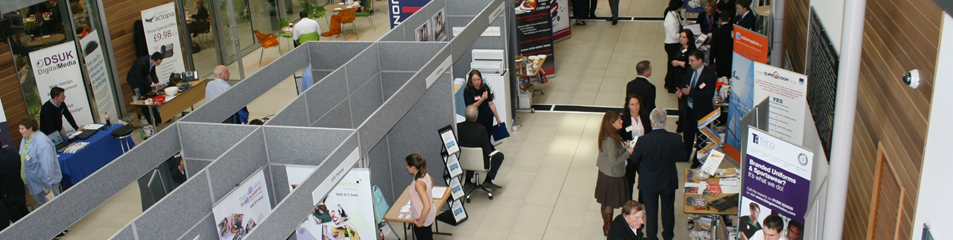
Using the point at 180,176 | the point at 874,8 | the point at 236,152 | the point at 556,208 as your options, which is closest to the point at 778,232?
the point at 874,8

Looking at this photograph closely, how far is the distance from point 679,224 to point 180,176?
4315 millimetres

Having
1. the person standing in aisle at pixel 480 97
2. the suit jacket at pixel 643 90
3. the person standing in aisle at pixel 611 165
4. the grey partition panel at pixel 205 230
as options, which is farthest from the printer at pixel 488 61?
the grey partition panel at pixel 205 230

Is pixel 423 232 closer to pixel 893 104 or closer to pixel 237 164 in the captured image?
pixel 237 164

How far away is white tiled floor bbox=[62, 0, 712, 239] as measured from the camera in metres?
6.70

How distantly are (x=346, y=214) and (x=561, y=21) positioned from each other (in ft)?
30.2

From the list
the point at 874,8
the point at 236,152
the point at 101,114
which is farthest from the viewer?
the point at 101,114

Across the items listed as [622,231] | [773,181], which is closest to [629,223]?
[622,231]

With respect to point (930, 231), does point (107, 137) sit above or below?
below

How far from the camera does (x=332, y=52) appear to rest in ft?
24.0

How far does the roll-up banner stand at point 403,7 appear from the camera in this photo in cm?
1016

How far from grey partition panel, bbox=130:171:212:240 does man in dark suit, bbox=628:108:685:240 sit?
316 cm

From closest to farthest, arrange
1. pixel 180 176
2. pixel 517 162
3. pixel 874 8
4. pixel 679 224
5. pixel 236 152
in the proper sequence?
pixel 874 8, pixel 236 152, pixel 180 176, pixel 679 224, pixel 517 162

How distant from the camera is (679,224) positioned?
6.49 m

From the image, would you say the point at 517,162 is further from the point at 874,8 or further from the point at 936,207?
the point at 936,207
